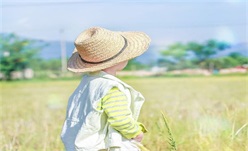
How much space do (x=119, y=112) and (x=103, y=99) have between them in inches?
2.6

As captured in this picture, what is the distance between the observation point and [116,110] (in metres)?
1.86

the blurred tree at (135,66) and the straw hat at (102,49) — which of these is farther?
the blurred tree at (135,66)

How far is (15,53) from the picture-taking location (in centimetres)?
1036

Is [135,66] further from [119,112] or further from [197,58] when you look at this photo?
[119,112]

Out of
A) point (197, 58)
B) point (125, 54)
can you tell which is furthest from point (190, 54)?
point (125, 54)

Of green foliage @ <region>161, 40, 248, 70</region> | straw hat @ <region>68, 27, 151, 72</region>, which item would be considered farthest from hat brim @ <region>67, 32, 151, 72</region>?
green foliage @ <region>161, 40, 248, 70</region>

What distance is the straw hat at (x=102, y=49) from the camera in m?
1.96

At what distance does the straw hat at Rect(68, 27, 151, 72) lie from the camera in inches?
77.2

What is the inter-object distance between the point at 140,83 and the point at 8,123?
197 inches

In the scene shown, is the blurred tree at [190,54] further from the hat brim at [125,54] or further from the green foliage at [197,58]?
the hat brim at [125,54]

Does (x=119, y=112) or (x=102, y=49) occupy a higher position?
(x=102, y=49)

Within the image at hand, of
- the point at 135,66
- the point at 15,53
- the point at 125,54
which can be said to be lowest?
the point at 15,53

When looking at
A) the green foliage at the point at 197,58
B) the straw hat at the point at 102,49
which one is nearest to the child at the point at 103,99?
the straw hat at the point at 102,49

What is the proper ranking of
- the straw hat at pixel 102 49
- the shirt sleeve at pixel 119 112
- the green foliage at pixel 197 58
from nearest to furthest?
the shirt sleeve at pixel 119 112 < the straw hat at pixel 102 49 < the green foliage at pixel 197 58
